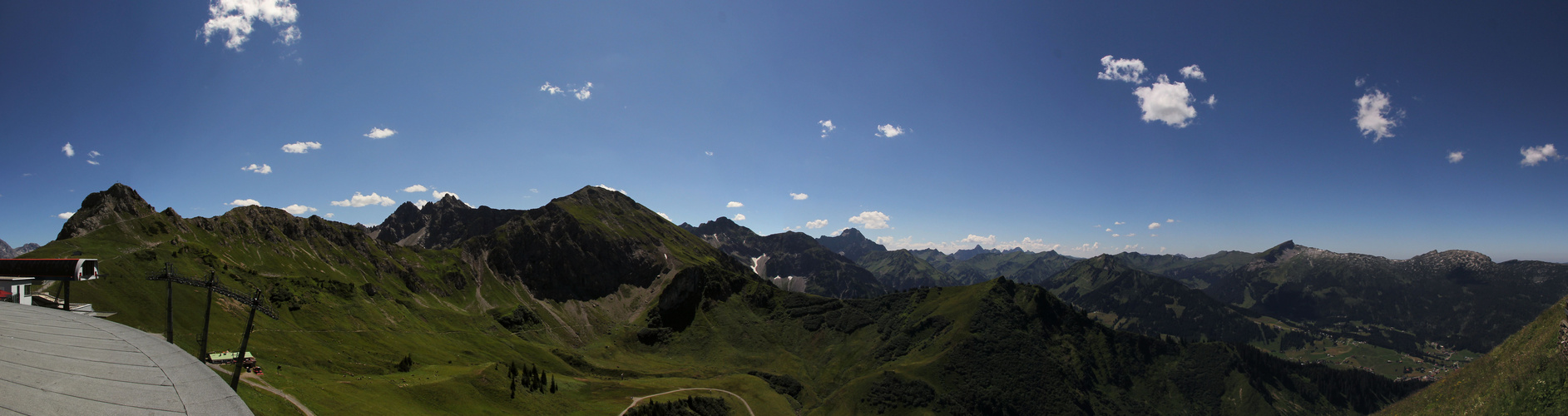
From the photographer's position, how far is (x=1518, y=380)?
52594 millimetres

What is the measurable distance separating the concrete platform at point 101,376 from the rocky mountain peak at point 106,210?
197001 millimetres

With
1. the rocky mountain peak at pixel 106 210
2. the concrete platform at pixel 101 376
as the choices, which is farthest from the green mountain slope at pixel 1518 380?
the rocky mountain peak at pixel 106 210

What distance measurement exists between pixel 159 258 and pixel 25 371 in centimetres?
18082

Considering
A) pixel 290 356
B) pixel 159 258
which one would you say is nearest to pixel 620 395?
pixel 290 356

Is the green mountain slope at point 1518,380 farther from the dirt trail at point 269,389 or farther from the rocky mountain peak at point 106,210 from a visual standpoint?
the rocky mountain peak at point 106,210

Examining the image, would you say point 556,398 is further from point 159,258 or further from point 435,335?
point 159,258

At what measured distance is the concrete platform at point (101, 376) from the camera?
13867 mm

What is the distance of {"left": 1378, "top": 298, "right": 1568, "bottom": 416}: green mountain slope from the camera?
49.0 metres

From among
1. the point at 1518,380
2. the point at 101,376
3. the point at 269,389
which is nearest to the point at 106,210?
the point at 269,389

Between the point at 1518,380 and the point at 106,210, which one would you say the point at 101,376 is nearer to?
the point at 1518,380

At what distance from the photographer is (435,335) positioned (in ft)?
627

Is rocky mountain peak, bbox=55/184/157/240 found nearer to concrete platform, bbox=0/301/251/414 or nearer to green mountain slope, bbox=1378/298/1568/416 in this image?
concrete platform, bbox=0/301/251/414

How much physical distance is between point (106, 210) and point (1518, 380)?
953 feet

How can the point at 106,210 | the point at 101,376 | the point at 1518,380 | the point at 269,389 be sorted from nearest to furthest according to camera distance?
the point at 101,376 < the point at 1518,380 < the point at 269,389 < the point at 106,210
